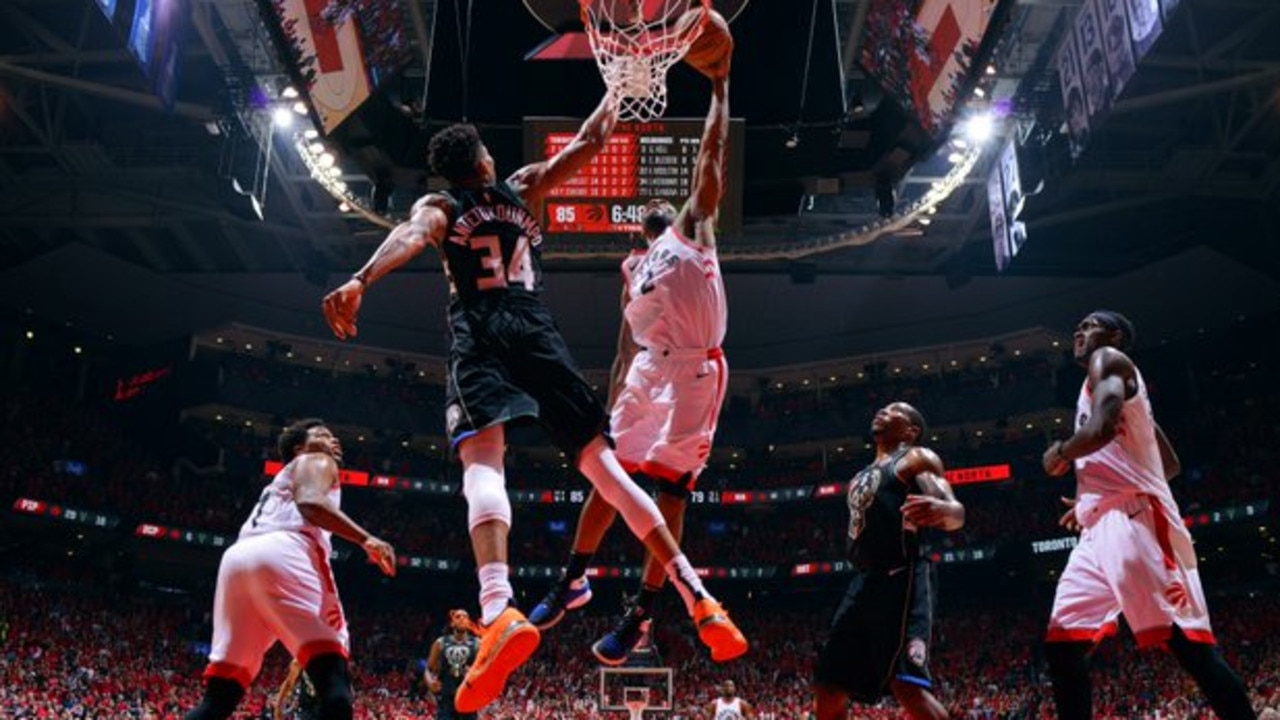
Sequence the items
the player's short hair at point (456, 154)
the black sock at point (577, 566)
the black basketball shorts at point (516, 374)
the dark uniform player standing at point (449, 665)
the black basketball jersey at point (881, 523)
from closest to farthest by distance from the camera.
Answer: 1. the black basketball shorts at point (516, 374)
2. the player's short hair at point (456, 154)
3. the black sock at point (577, 566)
4. the black basketball jersey at point (881, 523)
5. the dark uniform player standing at point (449, 665)

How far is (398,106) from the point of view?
15672 mm

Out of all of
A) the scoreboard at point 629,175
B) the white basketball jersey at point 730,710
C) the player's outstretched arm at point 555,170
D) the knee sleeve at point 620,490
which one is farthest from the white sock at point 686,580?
the scoreboard at point 629,175

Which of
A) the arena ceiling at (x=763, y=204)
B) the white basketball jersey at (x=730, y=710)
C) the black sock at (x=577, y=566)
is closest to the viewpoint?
the black sock at (x=577, y=566)

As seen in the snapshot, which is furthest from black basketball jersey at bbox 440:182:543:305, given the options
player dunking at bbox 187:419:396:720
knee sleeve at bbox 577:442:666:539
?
player dunking at bbox 187:419:396:720

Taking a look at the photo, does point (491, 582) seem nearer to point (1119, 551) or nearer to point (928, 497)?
point (928, 497)

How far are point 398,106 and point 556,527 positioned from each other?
23306mm

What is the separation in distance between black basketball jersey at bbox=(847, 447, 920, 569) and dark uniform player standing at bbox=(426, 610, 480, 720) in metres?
5.14

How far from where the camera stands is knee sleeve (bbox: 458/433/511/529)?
459cm

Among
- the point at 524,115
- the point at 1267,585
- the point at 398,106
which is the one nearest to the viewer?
the point at 524,115

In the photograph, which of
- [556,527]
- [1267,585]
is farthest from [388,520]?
[1267,585]

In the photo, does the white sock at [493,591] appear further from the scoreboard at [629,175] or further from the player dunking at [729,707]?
the scoreboard at [629,175]

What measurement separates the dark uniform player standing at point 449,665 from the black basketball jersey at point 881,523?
5.14 m

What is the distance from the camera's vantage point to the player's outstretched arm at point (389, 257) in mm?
4266

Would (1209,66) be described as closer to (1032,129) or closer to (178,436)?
(1032,129)
